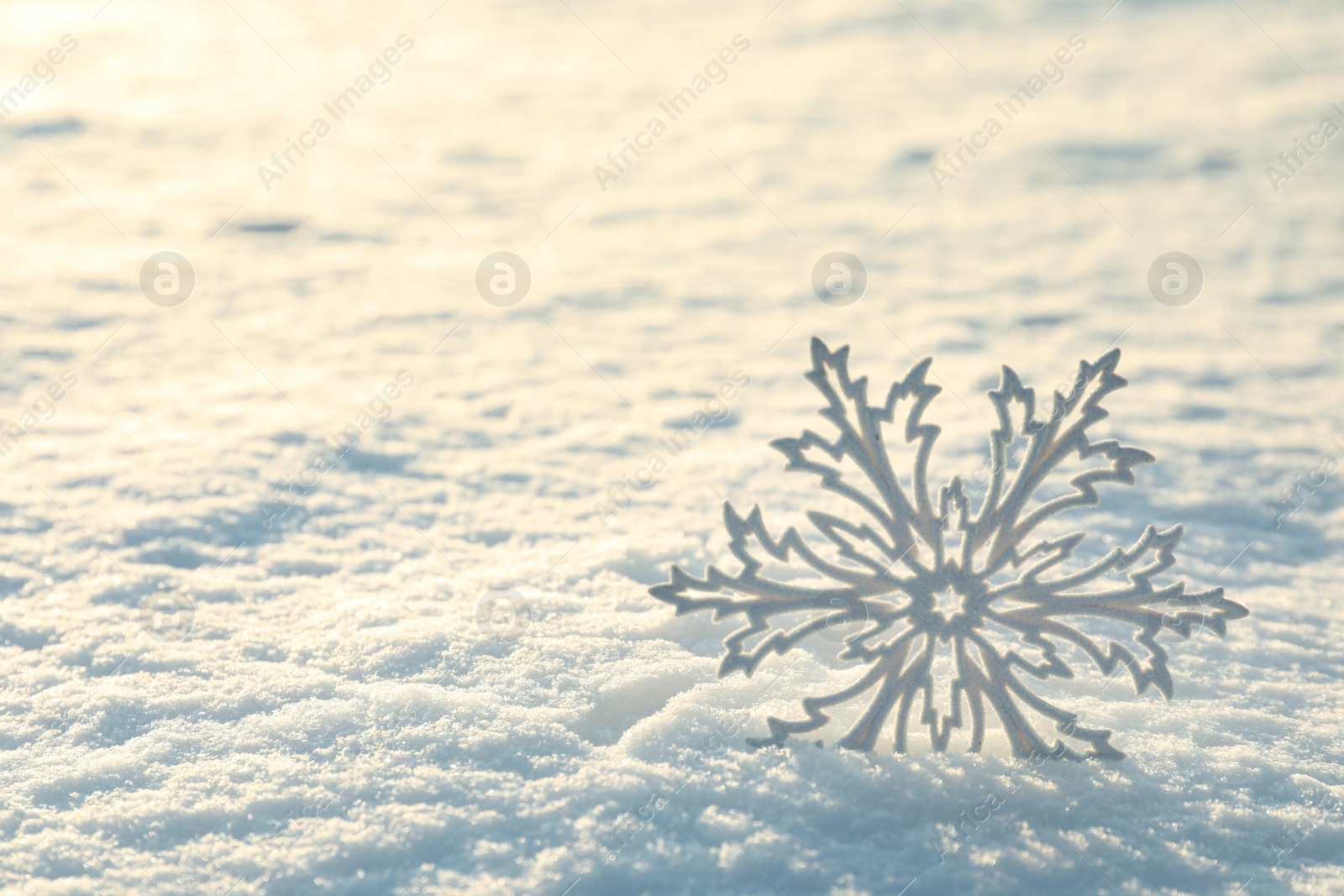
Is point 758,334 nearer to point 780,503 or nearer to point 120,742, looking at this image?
point 780,503

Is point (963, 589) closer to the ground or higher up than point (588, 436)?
closer to the ground

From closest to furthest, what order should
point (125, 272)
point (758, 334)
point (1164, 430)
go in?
point (1164, 430), point (758, 334), point (125, 272)

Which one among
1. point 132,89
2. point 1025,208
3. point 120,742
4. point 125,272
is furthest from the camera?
point 132,89

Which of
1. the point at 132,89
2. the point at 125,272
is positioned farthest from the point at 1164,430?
the point at 132,89

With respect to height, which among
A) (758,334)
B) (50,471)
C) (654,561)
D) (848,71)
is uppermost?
(848,71)

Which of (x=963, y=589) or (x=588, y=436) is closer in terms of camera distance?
(x=963, y=589)

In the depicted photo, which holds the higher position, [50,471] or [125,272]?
[125,272]

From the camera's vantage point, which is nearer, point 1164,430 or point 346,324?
point 1164,430
